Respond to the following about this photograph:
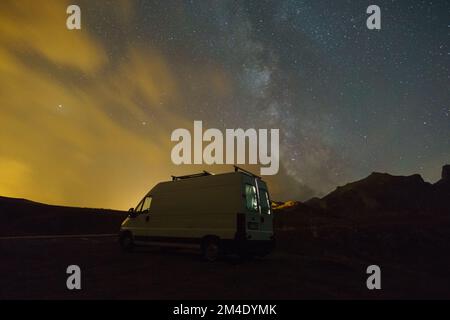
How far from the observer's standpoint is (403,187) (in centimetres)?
16462

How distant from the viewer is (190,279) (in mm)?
8336

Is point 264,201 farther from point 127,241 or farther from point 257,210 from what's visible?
point 127,241

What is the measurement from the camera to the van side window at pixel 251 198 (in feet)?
36.4

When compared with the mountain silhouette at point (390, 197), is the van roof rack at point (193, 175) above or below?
below

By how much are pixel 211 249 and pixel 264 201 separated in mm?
2271

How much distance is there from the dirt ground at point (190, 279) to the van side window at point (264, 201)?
64.3 inches

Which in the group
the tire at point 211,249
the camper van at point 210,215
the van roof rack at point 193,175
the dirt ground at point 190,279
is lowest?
the dirt ground at point 190,279

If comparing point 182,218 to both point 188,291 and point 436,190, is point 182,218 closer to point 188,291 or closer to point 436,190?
point 188,291

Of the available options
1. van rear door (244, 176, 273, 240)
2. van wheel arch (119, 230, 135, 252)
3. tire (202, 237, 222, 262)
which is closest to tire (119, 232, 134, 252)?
van wheel arch (119, 230, 135, 252)

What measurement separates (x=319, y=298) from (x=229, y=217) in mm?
4540

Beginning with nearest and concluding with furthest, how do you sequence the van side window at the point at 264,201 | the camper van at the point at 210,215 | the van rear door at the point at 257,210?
the camper van at the point at 210,215
the van rear door at the point at 257,210
the van side window at the point at 264,201

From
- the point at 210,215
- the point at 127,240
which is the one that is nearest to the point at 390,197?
the point at 127,240

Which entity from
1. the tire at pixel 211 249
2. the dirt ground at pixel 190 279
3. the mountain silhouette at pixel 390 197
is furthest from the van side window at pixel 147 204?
the mountain silhouette at pixel 390 197

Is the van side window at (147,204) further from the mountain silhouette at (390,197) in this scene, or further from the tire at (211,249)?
the mountain silhouette at (390,197)
